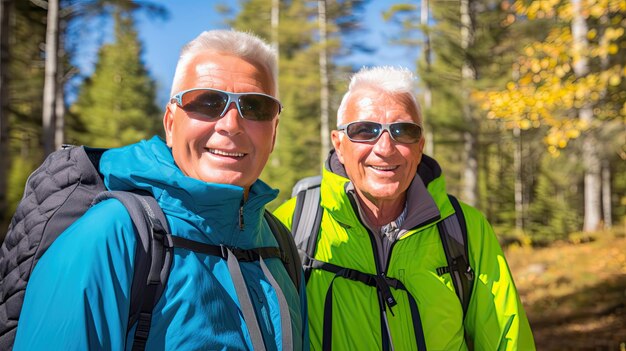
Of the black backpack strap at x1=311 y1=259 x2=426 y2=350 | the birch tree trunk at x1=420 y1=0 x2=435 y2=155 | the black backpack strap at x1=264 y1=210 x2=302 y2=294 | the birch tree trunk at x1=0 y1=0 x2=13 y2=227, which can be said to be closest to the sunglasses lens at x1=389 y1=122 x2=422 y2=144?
the black backpack strap at x1=311 y1=259 x2=426 y2=350

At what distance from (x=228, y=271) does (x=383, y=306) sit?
1047 mm

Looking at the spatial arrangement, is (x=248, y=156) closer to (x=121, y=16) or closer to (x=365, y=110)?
(x=365, y=110)

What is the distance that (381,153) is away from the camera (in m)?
2.40

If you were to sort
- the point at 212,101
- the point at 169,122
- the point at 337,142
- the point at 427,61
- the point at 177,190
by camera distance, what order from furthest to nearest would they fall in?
1. the point at 427,61
2. the point at 337,142
3. the point at 169,122
4. the point at 212,101
5. the point at 177,190

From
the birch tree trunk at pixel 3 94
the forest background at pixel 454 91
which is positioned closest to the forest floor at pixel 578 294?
the forest background at pixel 454 91

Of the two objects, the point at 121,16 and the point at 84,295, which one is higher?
the point at 121,16

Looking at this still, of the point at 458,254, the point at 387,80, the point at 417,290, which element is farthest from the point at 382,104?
the point at 417,290

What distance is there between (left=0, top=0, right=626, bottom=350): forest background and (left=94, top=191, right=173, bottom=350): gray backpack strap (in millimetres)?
1736

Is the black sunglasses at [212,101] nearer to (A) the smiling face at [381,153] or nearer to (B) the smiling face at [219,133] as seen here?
(B) the smiling face at [219,133]

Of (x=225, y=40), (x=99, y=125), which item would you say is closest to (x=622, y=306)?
(x=225, y=40)

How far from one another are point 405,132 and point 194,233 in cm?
141

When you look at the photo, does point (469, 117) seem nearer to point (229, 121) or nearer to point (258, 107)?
point (258, 107)

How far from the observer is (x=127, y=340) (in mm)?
1219

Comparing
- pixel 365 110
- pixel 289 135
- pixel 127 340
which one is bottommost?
pixel 127 340
